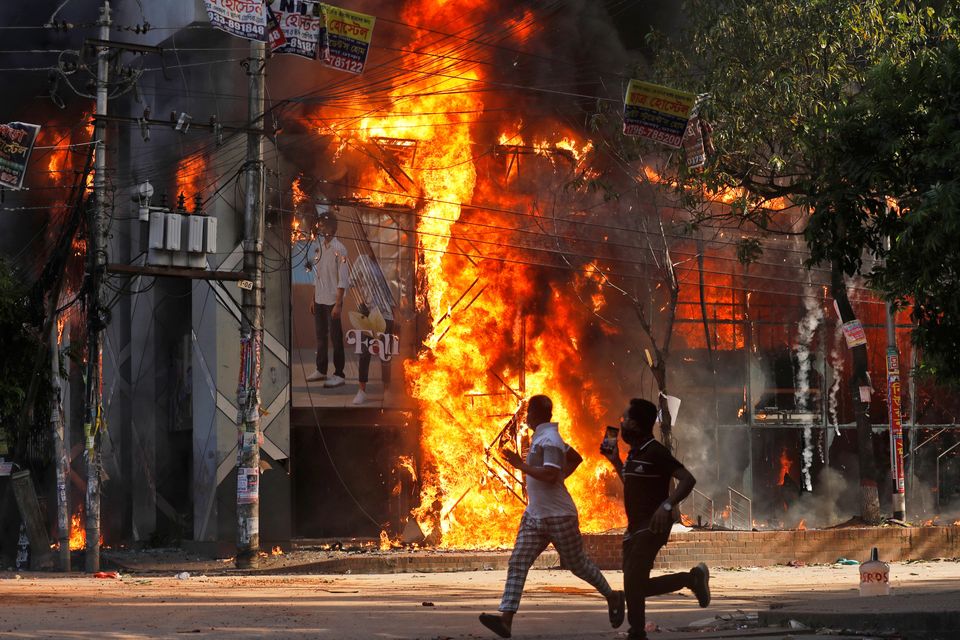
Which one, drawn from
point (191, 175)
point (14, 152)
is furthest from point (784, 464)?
point (14, 152)

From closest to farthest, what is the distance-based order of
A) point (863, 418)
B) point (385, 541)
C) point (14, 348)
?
point (14, 348)
point (863, 418)
point (385, 541)

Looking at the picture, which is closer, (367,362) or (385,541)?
(367,362)

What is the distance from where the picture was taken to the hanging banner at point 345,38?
17.3 metres

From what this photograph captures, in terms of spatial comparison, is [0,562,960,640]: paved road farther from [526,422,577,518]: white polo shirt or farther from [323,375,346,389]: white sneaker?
[323,375,346,389]: white sneaker

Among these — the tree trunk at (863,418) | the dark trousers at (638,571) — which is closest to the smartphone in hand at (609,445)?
the dark trousers at (638,571)

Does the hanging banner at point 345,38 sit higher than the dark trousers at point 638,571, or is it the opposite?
the hanging banner at point 345,38

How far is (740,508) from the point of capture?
1112 inches

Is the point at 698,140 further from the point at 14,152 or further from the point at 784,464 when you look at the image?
the point at 784,464

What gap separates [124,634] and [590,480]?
59.6ft

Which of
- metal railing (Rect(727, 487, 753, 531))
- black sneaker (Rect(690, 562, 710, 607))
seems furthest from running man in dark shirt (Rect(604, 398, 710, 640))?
metal railing (Rect(727, 487, 753, 531))

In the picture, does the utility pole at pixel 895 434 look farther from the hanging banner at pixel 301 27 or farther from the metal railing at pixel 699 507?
the hanging banner at pixel 301 27

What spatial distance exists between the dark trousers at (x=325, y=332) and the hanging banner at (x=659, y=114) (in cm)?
993

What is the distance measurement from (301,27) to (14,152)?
19.3 feet

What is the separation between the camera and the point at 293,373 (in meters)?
24.8
